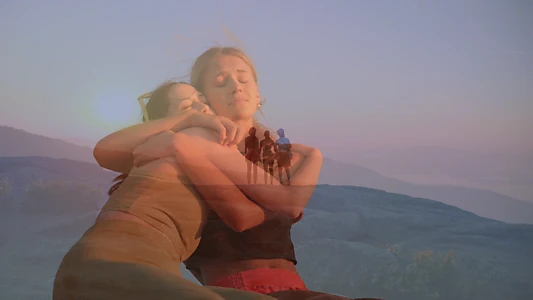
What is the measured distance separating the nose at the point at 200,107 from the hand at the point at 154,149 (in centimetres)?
8

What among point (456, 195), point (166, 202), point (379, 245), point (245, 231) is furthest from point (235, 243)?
point (456, 195)

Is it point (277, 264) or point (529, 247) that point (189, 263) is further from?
point (529, 247)

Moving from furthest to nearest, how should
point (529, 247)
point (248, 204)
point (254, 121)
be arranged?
1. point (529, 247)
2. point (254, 121)
3. point (248, 204)

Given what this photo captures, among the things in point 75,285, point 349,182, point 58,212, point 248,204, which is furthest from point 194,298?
point 58,212

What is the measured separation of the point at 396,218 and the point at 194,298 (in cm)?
84

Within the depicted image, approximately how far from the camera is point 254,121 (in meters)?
0.91

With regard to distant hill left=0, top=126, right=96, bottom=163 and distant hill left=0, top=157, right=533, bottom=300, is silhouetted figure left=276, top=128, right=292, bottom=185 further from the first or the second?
distant hill left=0, top=126, right=96, bottom=163

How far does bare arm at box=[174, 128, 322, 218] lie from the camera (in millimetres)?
731

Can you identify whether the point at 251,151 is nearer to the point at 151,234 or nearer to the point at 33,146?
the point at 151,234

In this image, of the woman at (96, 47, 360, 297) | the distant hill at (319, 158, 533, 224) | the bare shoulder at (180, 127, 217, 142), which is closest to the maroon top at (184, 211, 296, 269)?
the woman at (96, 47, 360, 297)

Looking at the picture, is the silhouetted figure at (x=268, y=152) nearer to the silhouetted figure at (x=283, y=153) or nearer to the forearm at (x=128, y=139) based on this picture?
the silhouetted figure at (x=283, y=153)

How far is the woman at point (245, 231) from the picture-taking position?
73 centimetres

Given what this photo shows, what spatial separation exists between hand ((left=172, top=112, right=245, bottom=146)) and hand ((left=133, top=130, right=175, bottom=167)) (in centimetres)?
3

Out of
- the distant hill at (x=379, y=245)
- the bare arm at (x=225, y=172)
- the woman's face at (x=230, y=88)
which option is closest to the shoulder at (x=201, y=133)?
the bare arm at (x=225, y=172)
